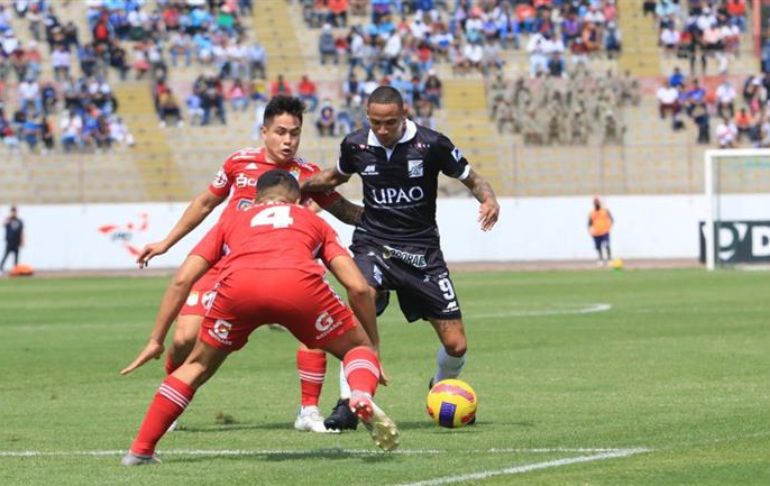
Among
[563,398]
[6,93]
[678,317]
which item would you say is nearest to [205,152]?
[6,93]

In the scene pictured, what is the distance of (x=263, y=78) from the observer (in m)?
50.9

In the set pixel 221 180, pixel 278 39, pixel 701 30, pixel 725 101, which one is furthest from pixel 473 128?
pixel 221 180

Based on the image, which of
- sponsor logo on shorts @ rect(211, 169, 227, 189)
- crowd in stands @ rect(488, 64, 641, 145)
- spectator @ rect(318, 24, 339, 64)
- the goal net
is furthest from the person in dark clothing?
sponsor logo on shorts @ rect(211, 169, 227, 189)

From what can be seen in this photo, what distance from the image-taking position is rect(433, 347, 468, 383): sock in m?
12.0

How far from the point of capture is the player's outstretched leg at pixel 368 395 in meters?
8.52

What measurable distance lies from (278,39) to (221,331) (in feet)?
143

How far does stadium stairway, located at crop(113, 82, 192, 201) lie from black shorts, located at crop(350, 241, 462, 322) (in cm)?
3594

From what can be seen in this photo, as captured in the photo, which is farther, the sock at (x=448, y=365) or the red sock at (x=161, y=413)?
the sock at (x=448, y=365)

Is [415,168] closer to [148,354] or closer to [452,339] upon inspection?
[452,339]

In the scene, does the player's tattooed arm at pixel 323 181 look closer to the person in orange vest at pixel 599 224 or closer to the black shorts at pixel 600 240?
the person in orange vest at pixel 599 224

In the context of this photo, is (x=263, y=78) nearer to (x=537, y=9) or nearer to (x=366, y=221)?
(x=537, y=9)

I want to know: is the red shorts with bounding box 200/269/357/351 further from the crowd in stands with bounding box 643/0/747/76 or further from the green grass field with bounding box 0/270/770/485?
the crowd in stands with bounding box 643/0/747/76

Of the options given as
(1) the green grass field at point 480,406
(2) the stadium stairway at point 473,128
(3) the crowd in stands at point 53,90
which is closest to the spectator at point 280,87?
(3) the crowd in stands at point 53,90

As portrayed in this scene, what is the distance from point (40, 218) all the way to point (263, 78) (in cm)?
869
